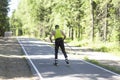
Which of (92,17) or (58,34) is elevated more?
(92,17)

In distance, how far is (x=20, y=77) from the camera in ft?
50.9

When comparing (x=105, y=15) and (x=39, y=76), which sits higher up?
(x=105, y=15)

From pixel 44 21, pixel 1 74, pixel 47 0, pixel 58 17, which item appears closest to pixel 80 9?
pixel 58 17

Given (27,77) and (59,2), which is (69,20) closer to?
(59,2)

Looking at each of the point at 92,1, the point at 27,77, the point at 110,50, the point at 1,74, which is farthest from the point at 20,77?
the point at 92,1

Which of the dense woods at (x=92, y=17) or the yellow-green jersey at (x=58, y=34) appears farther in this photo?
the dense woods at (x=92, y=17)

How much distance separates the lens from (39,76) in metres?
15.4

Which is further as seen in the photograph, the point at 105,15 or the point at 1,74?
the point at 105,15

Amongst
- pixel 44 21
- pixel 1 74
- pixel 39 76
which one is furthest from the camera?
pixel 44 21

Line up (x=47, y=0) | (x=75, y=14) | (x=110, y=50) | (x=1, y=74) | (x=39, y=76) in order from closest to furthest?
(x=39, y=76), (x=1, y=74), (x=110, y=50), (x=75, y=14), (x=47, y=0)

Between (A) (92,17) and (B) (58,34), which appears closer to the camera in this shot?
(B) (58,34)

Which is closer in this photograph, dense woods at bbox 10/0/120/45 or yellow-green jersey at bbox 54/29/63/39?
yellow-green jersey at bbox 54/29/63/39

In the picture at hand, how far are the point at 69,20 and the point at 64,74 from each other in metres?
42.1

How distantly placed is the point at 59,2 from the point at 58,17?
13.0ft
